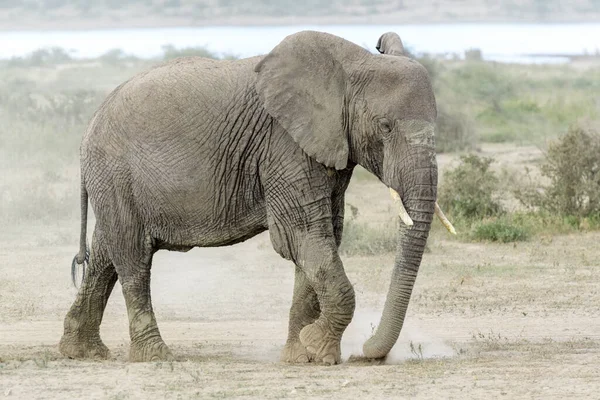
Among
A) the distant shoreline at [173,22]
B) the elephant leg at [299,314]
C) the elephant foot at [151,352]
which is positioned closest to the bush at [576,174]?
the elephant leg at [299,314]

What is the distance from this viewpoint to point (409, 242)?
809 cm

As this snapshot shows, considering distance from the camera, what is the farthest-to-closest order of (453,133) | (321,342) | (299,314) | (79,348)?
(453,133)
(79,348)
(299,314)
(321,342)

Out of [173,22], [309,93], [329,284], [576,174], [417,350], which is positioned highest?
[309,93]

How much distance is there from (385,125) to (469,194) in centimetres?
728

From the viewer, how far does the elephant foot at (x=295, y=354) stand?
890cm

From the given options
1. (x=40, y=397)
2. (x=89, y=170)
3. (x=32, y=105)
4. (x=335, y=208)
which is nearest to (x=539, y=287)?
(x=335, y=208)

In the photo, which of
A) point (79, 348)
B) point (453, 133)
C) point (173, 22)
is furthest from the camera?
point (173, 22)

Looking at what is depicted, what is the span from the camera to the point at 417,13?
199 feet

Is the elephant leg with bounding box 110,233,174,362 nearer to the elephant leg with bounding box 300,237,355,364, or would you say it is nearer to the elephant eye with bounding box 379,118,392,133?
the elephant leg with bounding box 300,237,355,364

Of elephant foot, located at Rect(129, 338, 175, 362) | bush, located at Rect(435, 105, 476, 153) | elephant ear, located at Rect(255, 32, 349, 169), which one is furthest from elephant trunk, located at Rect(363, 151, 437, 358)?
bush, located at Rect(435, 105, 476, 153)

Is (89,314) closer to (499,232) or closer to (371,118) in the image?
(371,118)

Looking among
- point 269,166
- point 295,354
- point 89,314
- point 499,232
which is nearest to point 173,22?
point 499,232

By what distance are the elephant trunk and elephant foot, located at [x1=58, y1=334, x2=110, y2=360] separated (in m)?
2.12

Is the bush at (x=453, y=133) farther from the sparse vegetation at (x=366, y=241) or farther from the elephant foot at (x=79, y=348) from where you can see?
the elephant foot at (x=79, y=348)
